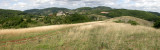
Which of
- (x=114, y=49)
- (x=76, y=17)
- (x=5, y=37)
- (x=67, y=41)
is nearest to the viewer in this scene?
(x=114, y=49)

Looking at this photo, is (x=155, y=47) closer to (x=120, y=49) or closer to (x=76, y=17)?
(x=120, y=49)

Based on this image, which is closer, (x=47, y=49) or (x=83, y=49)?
(x=83, y=49)

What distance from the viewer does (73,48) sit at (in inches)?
183

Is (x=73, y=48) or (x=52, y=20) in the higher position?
(x=73, y=48)

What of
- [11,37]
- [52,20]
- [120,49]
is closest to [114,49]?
[120,49]

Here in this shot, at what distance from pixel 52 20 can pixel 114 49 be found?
127ft

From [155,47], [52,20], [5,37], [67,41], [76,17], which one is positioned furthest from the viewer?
[76,17]

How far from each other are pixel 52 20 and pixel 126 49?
A: 38899 mm

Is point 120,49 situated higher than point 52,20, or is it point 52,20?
point 120,49

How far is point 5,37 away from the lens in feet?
23.7

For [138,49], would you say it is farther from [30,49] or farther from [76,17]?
[76,17]

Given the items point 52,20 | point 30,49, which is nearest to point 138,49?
point 30,49

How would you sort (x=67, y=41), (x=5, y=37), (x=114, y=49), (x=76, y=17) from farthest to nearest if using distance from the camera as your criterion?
(x=76, y=17) → (x=5, y=37) → (x=67, y=41) → (x=114, y=49)

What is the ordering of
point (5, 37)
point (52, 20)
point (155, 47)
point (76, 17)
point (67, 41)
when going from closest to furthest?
point (155, 47) < point (67, 41) < point (5, 37) < point (52, 20) < point (76, 17)
